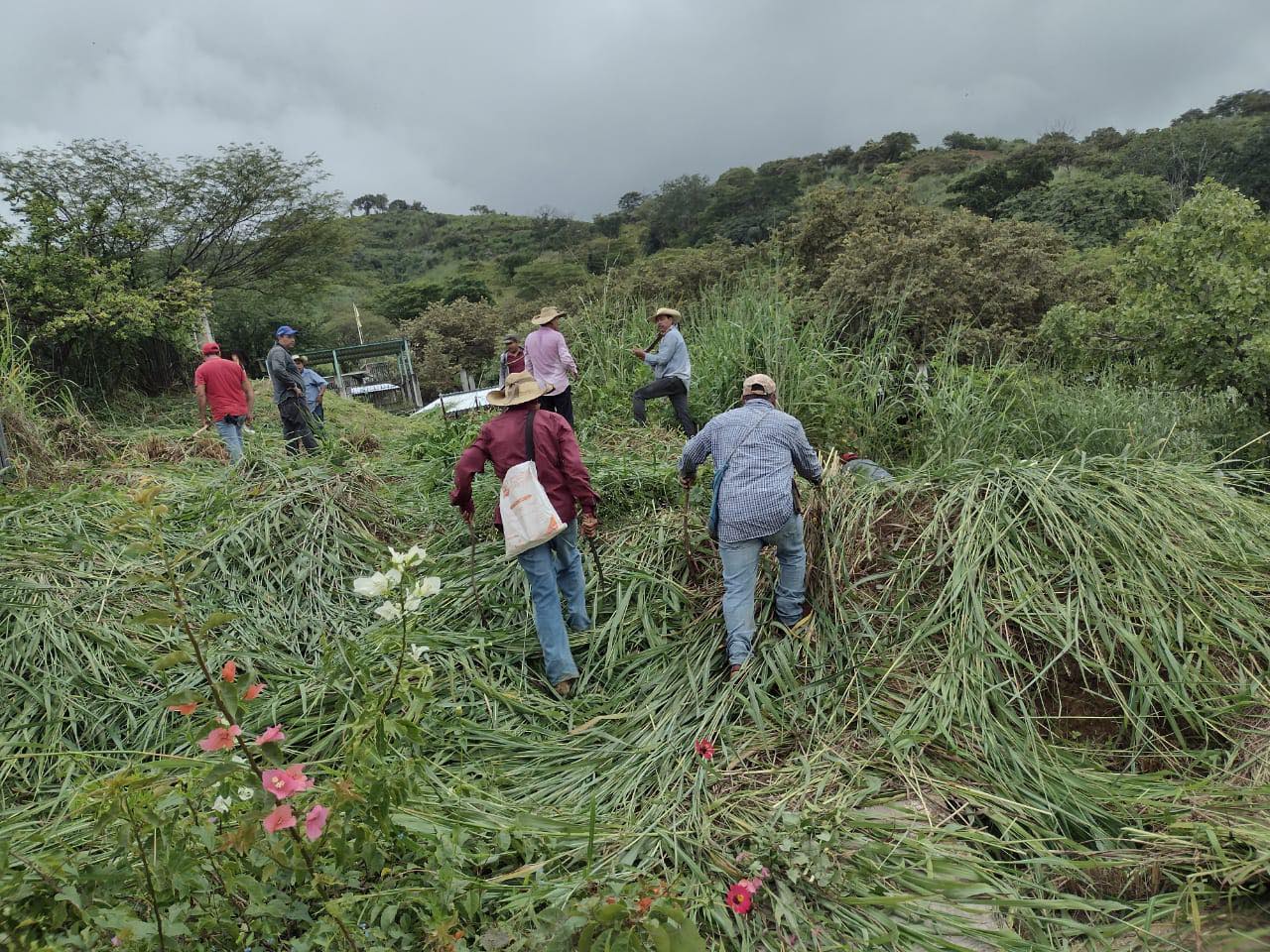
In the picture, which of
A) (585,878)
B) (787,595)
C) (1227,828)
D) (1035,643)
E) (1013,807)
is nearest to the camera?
(585,878)

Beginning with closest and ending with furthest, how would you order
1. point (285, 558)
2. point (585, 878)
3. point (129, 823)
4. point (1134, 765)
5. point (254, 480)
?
1. point (129, 823)
2. point (585, 878)
3. point (1134, 765)
4. point (285, 558)
5. point (254, 480)

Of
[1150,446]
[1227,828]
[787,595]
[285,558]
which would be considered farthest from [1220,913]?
[285,558]

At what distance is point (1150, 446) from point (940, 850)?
3.06 m

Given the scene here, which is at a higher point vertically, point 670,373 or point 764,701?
point 670,373

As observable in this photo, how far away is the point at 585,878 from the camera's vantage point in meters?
1.95

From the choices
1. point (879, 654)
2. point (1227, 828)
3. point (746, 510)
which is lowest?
point (1227, 828)

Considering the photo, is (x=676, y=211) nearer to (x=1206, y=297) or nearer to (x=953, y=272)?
(x=953, y=272)

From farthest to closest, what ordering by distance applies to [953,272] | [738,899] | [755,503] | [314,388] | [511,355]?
1. [953,272]
2. [314,388]
3. [511,355]
4. [755,503]
5. [738,899]

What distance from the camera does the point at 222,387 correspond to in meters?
6.22

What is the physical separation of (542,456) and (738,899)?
2.08 meters

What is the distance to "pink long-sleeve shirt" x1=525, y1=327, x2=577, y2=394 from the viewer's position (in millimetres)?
5836

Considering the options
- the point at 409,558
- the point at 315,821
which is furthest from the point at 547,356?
the point at 315,821

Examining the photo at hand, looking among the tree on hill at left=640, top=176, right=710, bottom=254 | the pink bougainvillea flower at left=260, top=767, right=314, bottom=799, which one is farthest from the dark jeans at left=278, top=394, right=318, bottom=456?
the tree on hill at left=640, top=176, right=710, bottom=254

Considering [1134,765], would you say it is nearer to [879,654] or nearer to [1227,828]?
[1227,828]
